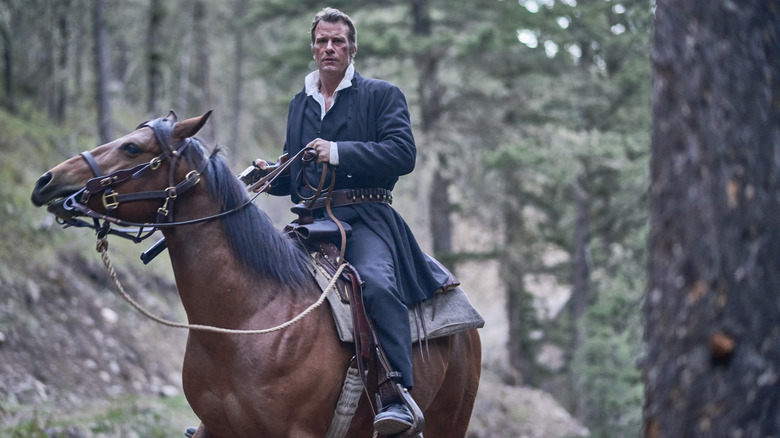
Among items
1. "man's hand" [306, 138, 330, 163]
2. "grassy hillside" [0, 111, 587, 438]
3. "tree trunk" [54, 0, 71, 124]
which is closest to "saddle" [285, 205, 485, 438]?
"man's hand" [306, 138, 330, 163]

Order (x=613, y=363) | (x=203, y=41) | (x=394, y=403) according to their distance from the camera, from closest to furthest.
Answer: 1. (x=394, y=403)
2. (x=613, y=363)
3. (x=203, y=41)

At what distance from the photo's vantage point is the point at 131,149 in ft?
14.2

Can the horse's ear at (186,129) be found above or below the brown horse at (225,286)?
above

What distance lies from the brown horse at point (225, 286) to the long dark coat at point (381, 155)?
657mm

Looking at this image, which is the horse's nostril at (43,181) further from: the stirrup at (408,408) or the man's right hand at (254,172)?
the stirrup at (408,408)

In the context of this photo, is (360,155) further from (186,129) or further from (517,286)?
(517,286)

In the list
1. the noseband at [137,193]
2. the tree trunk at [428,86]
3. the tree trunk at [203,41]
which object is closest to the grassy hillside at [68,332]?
the noseband at [137,193]

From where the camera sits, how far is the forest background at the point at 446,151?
10.6 m

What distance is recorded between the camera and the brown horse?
13.9 feet

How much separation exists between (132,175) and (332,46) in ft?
5.30

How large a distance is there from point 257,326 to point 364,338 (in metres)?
0.65

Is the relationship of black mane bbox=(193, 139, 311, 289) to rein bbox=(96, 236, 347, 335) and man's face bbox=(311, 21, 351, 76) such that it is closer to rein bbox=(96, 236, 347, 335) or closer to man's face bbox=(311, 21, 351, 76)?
rein bbox=(96, 236, 347, 335)

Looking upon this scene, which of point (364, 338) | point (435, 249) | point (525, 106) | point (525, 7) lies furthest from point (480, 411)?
point (364, 338)

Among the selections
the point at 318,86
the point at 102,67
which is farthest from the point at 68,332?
the point at 318,86
